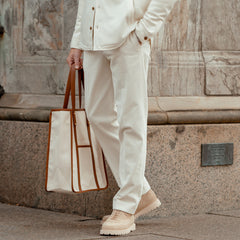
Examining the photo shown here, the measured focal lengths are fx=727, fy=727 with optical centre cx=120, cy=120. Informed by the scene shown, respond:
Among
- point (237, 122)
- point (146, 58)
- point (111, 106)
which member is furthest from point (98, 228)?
point (237, 122)

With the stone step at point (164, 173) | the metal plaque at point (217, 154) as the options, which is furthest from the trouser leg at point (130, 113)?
the metal plaque at point (217, 154)

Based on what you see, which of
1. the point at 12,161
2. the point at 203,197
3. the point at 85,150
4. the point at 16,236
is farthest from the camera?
the point at 12,161

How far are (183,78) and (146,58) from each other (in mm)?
1140

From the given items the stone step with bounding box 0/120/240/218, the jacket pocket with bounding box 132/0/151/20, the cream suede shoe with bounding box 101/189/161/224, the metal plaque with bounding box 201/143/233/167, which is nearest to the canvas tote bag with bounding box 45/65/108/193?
the cream suede shoe with bounding box 101/189/161/224

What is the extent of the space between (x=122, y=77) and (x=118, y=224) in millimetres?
928

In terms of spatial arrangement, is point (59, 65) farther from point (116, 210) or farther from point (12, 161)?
point (116, 210)

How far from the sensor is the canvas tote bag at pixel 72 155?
15.8ft

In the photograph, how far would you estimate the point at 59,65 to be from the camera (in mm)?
5859

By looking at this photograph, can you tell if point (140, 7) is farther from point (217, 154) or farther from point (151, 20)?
point (217, 154)

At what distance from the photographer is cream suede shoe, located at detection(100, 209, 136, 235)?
15.1 feet

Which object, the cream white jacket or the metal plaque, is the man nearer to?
the cream white jacket

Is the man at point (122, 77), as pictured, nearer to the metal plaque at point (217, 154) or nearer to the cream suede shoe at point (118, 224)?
the cream suede shoe at point (118, 224)

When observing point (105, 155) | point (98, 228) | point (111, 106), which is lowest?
point (98, 228)

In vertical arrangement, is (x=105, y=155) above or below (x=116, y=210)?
above
